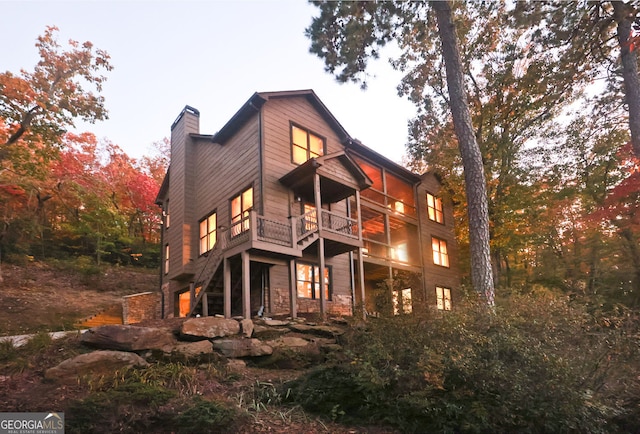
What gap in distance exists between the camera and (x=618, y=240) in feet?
54.8

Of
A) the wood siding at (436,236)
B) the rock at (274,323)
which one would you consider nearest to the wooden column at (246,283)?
the rock at (274,323)

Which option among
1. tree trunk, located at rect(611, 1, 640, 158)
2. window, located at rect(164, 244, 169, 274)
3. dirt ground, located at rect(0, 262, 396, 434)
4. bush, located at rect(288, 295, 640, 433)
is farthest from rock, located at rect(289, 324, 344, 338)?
window, located at rect(164, 244, 169, 274)

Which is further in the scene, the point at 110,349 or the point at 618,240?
the point at 618,240

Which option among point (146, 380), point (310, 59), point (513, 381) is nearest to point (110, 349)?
point (146, 380)

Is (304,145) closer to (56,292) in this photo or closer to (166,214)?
(166,214)

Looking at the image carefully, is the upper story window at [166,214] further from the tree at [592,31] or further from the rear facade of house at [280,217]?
the tree at [592,31]

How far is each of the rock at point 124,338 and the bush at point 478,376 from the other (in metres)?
3.14

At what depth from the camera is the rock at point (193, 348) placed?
28.7 feet

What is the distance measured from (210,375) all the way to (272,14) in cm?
1165

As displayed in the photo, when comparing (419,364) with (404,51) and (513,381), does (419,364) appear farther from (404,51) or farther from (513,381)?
(404,51)

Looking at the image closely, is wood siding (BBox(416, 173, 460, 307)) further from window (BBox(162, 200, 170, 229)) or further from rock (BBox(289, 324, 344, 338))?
window (BBox(162, 200, 170, 229))

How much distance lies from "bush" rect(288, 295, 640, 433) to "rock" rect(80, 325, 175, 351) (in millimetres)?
3142

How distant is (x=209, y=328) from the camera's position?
32.6 feet

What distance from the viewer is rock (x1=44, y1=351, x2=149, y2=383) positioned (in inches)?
274
